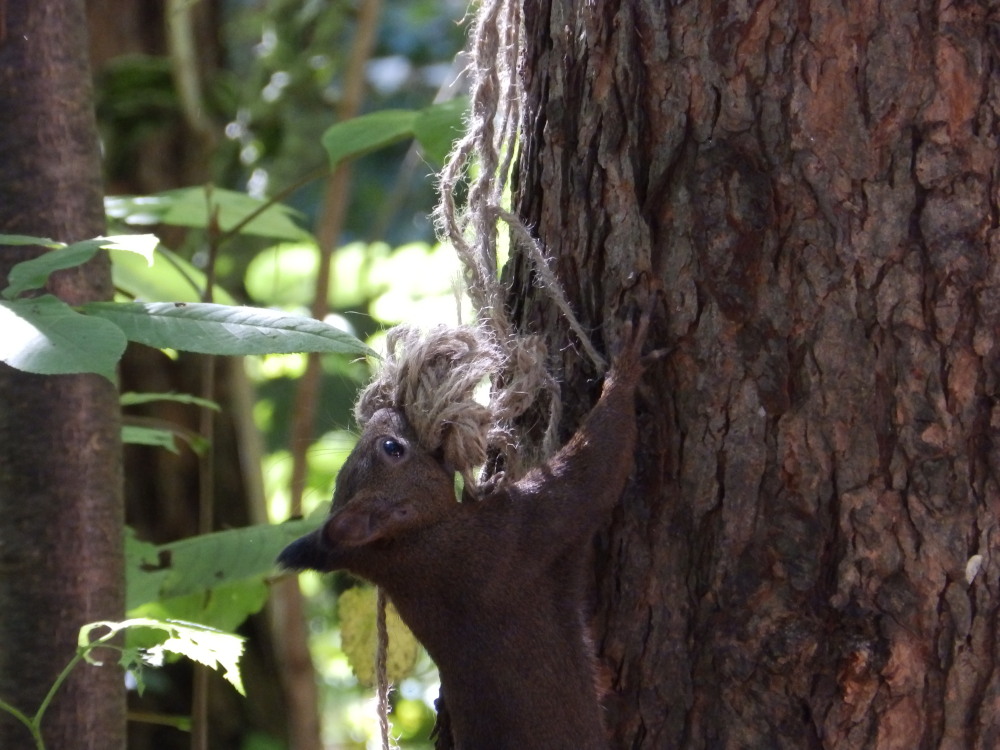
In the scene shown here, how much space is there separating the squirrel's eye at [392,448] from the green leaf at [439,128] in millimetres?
553

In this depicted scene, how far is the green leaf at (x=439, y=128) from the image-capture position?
1.94 m

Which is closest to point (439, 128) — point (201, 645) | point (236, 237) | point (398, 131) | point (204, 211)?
point (398, 131)

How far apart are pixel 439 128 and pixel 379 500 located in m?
0.73

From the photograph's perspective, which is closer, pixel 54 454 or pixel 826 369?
pixel 826 369

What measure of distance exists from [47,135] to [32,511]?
1.76 feet

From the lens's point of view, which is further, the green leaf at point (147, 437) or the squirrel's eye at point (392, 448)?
the green leaf at point (147, 437)

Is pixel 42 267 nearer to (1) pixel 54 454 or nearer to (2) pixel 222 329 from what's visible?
(2) pixel 222 329

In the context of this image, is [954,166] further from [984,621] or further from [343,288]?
[343,288]

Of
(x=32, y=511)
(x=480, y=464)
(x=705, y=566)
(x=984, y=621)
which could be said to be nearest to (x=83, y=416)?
(x=32, y=511)

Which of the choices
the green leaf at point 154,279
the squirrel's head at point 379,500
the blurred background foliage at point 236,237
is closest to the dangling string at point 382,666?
the squirrel's head at point 379,500

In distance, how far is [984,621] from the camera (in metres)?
1.32

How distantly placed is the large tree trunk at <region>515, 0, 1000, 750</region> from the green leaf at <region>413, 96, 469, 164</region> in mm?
574

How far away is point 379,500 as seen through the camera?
1530 millimetres

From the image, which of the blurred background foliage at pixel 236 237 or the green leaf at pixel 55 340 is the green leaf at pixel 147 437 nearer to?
the green leaf at pixel 55 340
